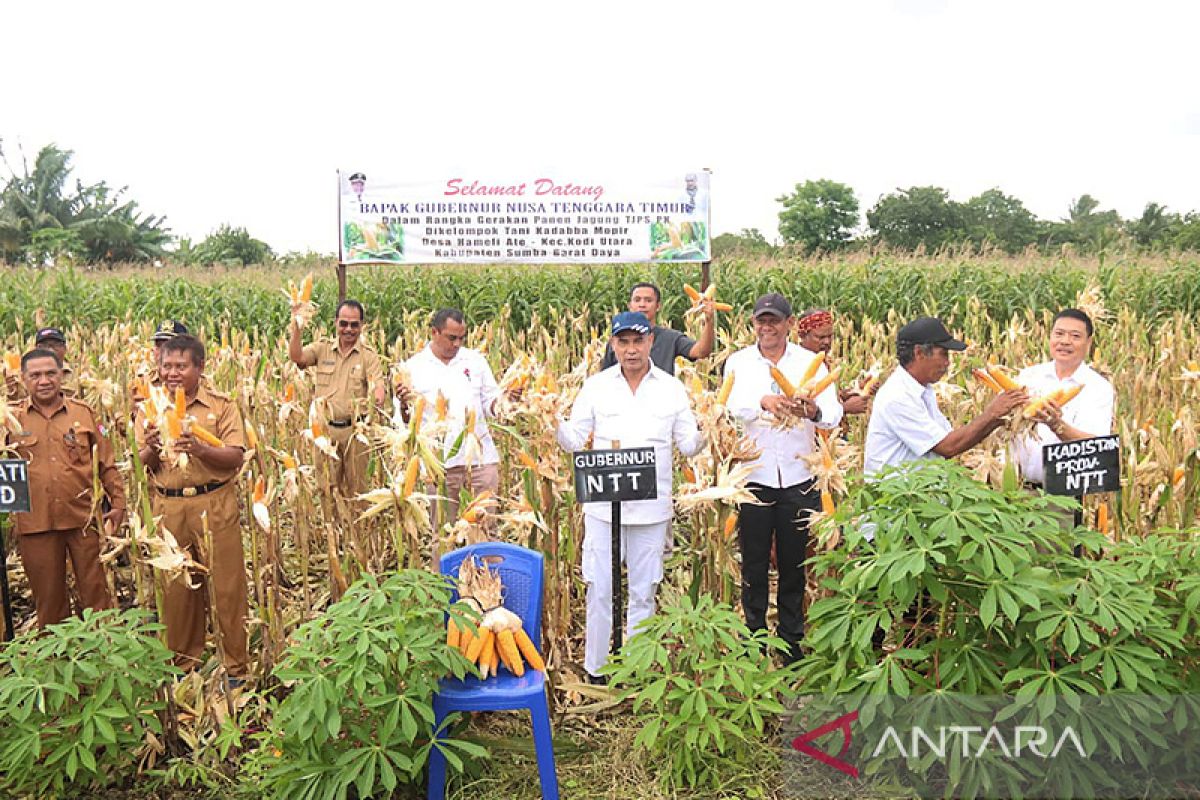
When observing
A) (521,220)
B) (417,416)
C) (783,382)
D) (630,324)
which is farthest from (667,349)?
(521,220)

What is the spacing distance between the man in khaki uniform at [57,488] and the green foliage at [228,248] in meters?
29.8

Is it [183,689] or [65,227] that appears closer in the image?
[183,689]

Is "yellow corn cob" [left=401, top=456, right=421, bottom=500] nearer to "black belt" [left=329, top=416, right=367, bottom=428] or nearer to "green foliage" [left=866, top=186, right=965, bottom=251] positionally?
"black belt" [left=329, top=416, right=367, bottom=428]

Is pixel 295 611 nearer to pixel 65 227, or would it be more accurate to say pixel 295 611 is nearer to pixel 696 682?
pixel 696 682

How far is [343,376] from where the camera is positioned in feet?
19.2

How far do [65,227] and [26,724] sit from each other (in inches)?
1571

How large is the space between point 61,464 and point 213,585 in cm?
97

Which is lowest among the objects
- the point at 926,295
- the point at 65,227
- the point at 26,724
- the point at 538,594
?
the point at 26,724

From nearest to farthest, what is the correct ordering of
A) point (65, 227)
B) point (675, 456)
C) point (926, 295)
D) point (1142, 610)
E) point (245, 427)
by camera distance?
point (1142, 610) → point (245, 427) → point (675, 456) → point (926, 295) → point (65, 227)

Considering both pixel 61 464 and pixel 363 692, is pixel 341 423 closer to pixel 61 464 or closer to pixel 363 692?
pixel 61 464

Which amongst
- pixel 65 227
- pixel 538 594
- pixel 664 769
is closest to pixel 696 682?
pixel 664 769

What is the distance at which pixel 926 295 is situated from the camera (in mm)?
13562

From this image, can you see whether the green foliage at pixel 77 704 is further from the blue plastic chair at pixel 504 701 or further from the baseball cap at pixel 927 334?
the baseball cap at pixel 927 334

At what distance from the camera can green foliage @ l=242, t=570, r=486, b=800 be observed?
2.81 meters
